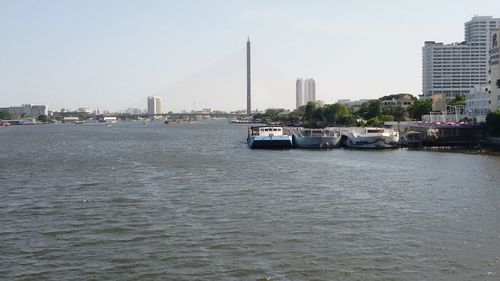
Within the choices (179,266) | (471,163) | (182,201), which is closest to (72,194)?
(182,201)

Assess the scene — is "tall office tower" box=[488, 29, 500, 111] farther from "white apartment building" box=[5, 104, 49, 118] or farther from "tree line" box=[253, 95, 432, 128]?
"white apartment building" box=[5, 104, 49, 118]

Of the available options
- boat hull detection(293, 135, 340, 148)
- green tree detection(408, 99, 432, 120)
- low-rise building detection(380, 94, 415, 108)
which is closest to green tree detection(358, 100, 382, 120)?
green tree detection(408, 99, 432, 120)

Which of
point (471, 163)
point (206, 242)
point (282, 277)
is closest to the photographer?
point (282, 277)

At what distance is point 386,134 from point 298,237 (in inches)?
969

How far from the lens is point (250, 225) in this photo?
11219 mm

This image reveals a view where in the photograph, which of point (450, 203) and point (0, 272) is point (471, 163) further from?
point (0, 272)

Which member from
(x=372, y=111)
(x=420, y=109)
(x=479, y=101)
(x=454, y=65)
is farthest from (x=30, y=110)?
(x=479, y=101)

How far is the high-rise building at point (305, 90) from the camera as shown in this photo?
19350cm

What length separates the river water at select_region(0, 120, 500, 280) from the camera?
854 cm

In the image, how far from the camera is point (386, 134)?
33.9 m

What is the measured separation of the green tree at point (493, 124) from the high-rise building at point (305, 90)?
157877mm

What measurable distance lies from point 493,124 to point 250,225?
2713 centimetres

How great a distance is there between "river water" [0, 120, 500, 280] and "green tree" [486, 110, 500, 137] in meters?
14.6

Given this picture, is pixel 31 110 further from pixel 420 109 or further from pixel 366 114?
pixel 420 109
